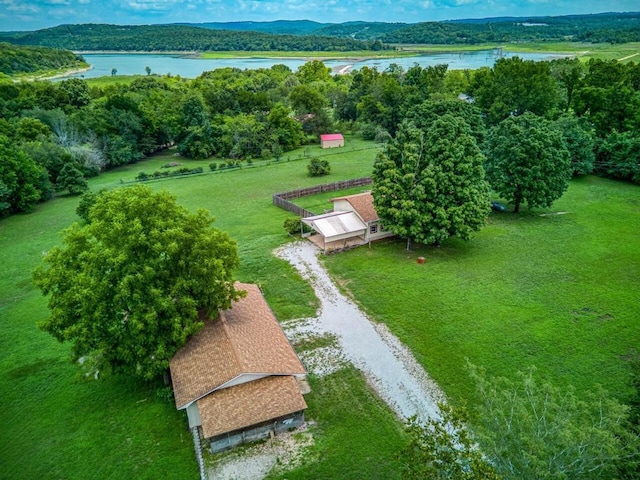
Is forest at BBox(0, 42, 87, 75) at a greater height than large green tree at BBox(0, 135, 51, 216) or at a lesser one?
greater

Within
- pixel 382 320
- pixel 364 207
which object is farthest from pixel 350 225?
pixel 382 320

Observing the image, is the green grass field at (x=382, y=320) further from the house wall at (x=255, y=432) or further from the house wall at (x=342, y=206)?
the house wall at (x=342, y=206)

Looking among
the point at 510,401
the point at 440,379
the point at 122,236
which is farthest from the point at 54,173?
the point at 510,401

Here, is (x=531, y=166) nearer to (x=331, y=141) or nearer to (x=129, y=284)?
(x=129, y=284)

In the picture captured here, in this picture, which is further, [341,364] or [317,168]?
[317,168]

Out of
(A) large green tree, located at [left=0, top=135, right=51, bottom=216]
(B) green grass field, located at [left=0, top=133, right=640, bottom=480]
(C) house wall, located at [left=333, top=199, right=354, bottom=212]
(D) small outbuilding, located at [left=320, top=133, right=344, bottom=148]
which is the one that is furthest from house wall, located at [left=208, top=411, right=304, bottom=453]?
(D) small outbuilding, located at [left=320, top=133, right=344, bottom=148]

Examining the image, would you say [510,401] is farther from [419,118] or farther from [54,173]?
[54,173]

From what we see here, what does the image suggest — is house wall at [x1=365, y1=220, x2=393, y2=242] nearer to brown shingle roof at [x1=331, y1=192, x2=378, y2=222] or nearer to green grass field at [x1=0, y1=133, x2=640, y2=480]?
brown shingle roof at [x1=331, y1=192, x2=378, y2=222]
